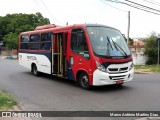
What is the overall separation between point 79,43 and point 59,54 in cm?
199

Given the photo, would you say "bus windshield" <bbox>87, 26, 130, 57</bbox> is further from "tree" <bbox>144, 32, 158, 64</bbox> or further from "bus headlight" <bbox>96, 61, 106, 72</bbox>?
"tree" <bbox>144, 32, 158, 64</bbox>

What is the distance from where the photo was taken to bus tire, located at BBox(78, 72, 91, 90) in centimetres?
1070

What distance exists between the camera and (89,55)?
34.1ft

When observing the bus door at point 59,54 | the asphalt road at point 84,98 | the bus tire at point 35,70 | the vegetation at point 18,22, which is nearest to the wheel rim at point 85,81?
the asphalt road at point 84,98

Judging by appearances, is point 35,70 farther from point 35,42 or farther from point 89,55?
point 89,55

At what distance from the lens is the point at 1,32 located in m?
76.4

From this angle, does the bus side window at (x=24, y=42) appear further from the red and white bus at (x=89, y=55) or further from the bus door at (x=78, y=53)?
the bus door at (x=78, y=53)

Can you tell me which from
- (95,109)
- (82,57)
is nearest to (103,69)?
(82,57)

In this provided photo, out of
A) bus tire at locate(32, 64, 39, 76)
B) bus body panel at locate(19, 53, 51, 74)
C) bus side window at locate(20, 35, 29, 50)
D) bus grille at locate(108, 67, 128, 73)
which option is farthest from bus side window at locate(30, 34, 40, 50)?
bus grille at locate(108, 67, 128, 73)

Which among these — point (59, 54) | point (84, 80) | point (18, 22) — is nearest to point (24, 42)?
point (59, 54)

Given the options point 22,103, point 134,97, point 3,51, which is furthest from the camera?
point 3,51

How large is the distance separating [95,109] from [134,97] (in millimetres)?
2266

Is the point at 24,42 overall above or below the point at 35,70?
above

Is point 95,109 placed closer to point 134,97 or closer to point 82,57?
point 134,97
